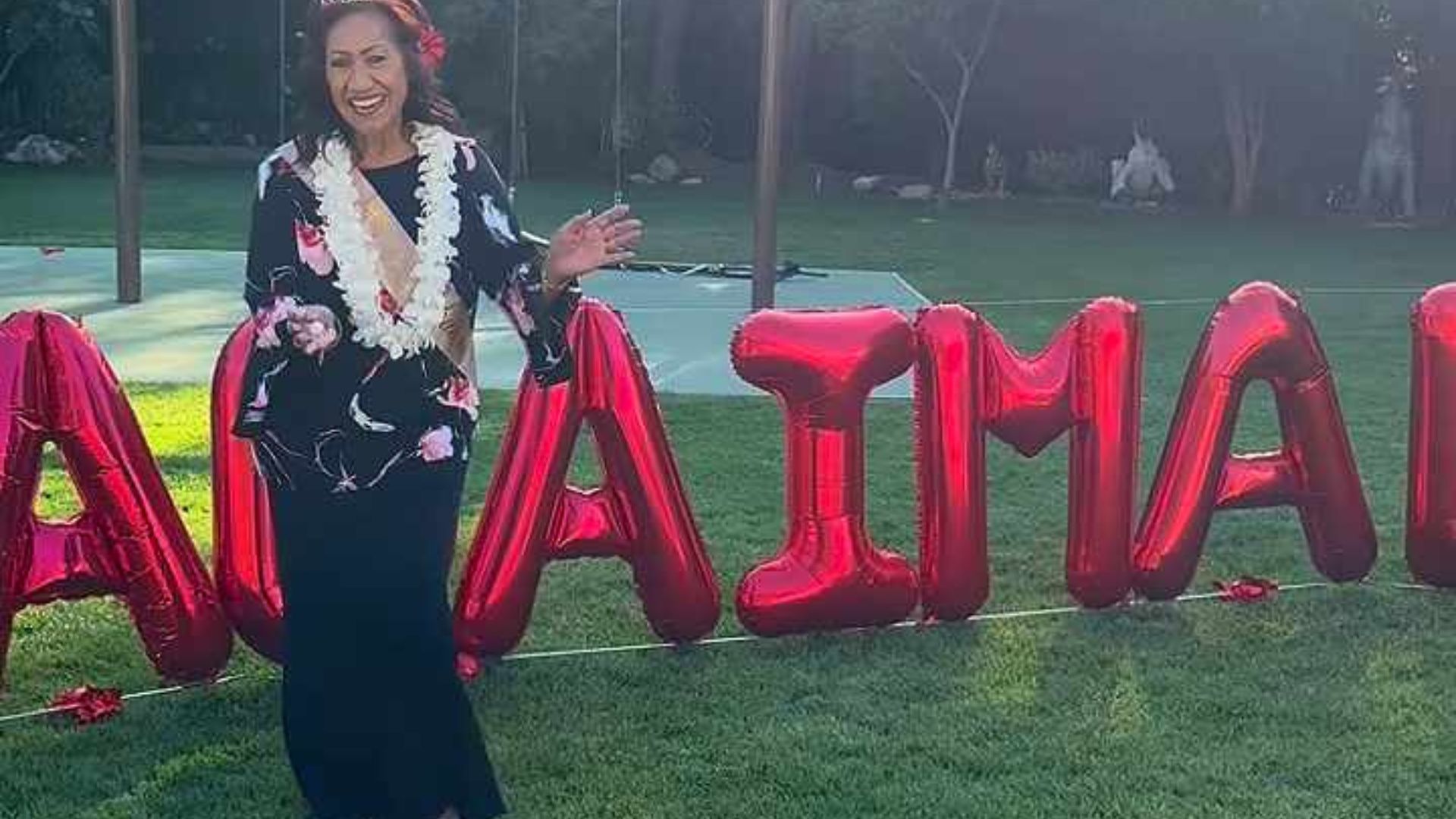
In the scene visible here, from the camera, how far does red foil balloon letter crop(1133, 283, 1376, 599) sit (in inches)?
202

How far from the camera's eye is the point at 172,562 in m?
4.37

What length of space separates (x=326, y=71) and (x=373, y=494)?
0.82 m

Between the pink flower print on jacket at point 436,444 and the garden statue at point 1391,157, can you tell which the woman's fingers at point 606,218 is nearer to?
the pink flower print on jacket at point 436,444

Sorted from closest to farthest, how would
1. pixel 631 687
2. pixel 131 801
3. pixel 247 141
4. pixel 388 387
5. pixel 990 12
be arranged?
1. pixel 388 387
2. pixel 131 801
3. pixel 631 687
4. pixel 990 12
5. pixel 247 141

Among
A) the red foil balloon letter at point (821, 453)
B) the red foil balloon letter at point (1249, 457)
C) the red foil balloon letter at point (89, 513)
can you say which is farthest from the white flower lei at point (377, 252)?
the red foil balloon letter at point (1249, 457)

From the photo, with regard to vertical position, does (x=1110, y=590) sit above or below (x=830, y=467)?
below

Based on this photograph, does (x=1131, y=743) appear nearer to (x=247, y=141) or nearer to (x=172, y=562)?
(x=172, y=562)

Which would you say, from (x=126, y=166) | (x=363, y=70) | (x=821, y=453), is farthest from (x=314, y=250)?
(x=126, y=166)

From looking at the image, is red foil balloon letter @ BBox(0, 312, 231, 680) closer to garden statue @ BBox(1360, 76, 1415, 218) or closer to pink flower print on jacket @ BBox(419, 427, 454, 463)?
pink flower print on jacket @ BBox(419, 427, 454, 463)

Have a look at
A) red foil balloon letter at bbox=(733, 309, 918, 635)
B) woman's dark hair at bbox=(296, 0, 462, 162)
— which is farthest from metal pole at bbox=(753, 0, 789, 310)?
woman's dark hair at bbox=(296, 0, 462, 162)

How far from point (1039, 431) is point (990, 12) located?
2188 centimetres

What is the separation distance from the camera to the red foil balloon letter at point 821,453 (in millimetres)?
4766

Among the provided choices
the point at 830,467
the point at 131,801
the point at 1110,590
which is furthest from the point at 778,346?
the point at 131,801

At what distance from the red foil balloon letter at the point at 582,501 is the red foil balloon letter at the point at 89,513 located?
27.2 inches
